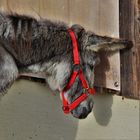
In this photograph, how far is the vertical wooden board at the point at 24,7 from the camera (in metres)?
3.27

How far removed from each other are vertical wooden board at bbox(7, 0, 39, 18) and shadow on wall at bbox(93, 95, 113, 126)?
90cm

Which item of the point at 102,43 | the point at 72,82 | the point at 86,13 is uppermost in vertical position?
the point at 86,13

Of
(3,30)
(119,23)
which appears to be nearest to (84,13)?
(119,23)

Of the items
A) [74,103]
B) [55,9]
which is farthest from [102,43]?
[55,9]

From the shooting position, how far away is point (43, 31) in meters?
2.96

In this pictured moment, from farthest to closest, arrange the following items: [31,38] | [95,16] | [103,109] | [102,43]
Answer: [103,109] → [95,16] → [102,43] → [31,38]

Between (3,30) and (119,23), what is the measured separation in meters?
1.30

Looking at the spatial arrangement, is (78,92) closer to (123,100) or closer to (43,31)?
(43,31)

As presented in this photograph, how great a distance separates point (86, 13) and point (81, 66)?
763 mm

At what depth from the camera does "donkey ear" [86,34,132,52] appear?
10.2 ft

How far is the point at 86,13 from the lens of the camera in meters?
3.70

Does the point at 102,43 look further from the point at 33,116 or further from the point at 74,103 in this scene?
the point at 33,116

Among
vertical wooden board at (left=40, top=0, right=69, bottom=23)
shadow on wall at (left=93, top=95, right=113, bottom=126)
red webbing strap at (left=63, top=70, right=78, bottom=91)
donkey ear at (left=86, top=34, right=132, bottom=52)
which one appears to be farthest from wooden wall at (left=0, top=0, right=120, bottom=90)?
red webbing strap at (left=63, top=70, right=78, bottom=91)

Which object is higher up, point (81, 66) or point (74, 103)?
point (81, 66)
